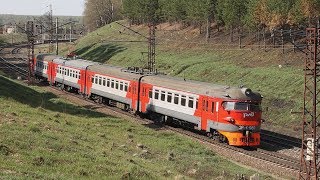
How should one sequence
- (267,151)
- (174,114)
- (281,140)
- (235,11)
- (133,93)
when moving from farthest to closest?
(235,11)
(133,93)
(174,114)
(281,140)
(267,151)

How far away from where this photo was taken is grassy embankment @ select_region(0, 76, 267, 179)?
1725 centimetres

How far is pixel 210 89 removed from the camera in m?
28.7

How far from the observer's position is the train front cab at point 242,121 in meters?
27.5

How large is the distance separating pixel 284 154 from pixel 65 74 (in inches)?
1163

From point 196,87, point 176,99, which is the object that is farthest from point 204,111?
point 176,99

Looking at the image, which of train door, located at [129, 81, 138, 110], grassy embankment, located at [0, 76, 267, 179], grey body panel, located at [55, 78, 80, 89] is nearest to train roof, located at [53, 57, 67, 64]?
grey body panel, located at [55, 78, 80, 89]

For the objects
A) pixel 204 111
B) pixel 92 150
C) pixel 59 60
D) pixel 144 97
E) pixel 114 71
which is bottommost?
pixel 92 150

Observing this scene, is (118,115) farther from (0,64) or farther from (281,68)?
(0,64)

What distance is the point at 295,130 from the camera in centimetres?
3416

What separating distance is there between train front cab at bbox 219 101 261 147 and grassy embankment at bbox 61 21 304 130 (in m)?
7.75

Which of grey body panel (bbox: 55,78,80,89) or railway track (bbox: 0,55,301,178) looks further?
grey body panel (bbox: 55,78,80,89)

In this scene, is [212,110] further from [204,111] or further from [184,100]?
[184,100]

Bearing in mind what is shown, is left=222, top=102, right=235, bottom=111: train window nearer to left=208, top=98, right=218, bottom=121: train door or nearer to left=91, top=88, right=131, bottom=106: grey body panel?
left=208, top=98, right=218, bottom=121: train door

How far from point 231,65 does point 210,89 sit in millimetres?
24925
